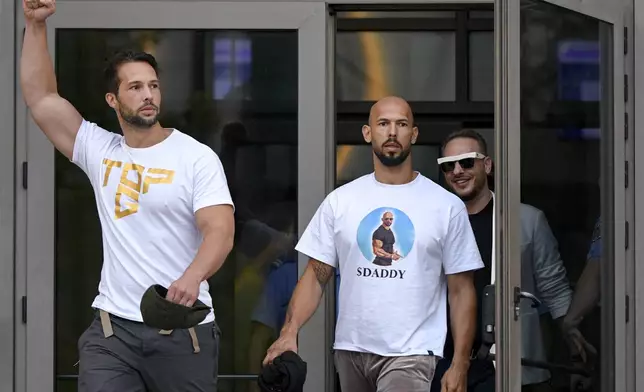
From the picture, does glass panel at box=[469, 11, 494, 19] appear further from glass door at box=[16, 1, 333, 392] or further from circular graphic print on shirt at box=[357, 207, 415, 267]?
circular graphic print on shirt at box=[357, 207, 415, 267]

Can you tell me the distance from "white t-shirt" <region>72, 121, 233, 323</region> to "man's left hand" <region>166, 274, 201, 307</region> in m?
0.28

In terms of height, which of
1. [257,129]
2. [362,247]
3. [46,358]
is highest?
[257,129]

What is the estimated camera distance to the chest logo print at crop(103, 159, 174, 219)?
5.23m

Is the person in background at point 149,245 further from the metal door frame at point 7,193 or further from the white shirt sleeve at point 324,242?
the metal door frame at point 7,193

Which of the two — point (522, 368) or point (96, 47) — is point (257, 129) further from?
point (522, 368)

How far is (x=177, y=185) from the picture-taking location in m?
5.25

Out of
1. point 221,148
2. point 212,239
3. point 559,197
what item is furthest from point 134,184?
point 559,197

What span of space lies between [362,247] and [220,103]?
4.10 feet

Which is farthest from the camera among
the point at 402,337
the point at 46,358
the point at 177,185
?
the point at 46,358

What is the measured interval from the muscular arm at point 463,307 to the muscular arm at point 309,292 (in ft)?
1.86

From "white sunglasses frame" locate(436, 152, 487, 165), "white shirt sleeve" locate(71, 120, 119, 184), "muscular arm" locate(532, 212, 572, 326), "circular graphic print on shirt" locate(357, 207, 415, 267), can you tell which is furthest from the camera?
"white sunglasses frame" locate(436, 152, 487, 165)

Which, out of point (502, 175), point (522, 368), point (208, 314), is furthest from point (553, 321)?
point (208, 314)

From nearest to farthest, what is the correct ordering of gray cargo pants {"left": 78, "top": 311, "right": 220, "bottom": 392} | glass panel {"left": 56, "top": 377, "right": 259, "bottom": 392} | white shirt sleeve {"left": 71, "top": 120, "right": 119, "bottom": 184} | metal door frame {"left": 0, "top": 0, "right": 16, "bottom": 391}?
gray cargo pants {"left": 78, "top": 311, "right": 220, "bottom": 392} → white shirt sleeve {"left": 71, "top": 120, "right": 119, "bottom": 184} → metal door frame {"left": 0, "top": 0, "right": 16, "bottom": 391} → glass panel {"left": 56, "top": 377, "right": 259, "bottom": 392}

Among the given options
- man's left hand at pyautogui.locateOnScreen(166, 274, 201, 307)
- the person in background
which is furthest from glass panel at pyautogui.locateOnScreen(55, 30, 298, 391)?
man's left hand at pyautogui.locateOnScreen(166, 274, 201, 307)
